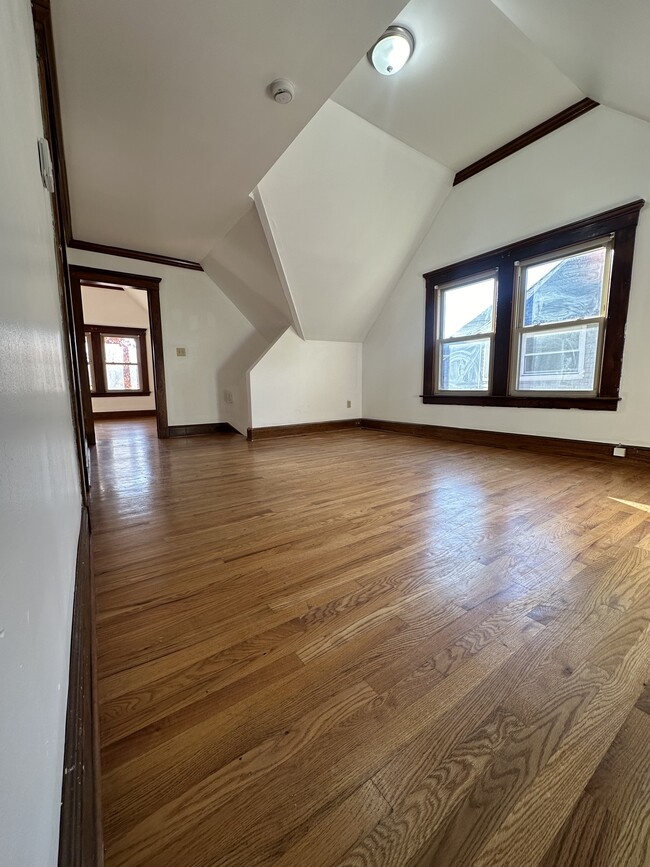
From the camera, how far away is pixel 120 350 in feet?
23.5

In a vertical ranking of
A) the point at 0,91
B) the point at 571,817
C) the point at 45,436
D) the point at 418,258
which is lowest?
the point at 571,817

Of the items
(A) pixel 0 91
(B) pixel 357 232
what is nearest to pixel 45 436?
(A) pixel 0 91

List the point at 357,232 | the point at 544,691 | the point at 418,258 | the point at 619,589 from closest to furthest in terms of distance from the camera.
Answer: the point at 544,691
the point at 619,589
the point at 357,232
the point at 418,258

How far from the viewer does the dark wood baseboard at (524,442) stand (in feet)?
9.00

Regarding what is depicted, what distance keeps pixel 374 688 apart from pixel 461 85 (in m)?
3.86

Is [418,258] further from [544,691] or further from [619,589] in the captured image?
[544,691]

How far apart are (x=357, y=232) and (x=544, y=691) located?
3.96 metres

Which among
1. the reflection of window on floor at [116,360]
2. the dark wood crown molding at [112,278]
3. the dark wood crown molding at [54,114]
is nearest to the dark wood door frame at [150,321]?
the dark wood crown molding at [112,278]

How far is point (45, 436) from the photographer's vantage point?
0.65 meters

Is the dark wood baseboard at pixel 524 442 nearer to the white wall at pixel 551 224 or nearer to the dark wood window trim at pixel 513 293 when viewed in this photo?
the white wall at pixel 551 224

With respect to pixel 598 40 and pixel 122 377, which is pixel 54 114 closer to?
pixel 598 40

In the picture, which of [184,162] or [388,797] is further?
[184,162]

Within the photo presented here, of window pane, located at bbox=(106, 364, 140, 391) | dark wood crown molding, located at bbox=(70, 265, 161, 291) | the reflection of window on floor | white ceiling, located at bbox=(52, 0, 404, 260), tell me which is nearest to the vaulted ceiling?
white ceiling, located at bbox=(52, 0, 404, 260)

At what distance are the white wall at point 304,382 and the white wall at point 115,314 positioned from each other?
341cm
